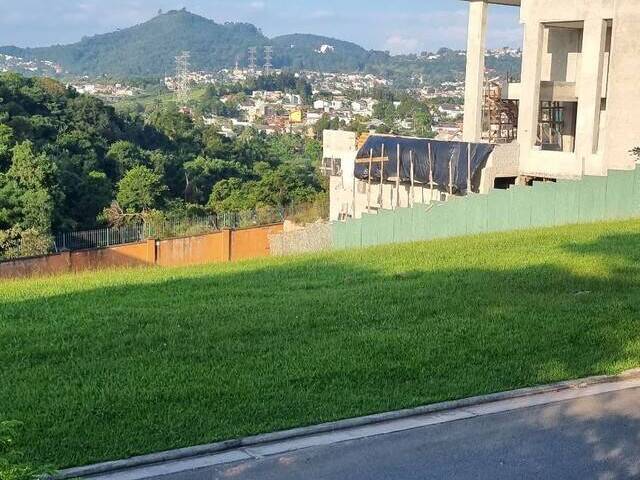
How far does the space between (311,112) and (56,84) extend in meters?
105

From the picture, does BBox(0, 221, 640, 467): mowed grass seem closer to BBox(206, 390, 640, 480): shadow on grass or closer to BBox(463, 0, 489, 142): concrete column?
BBox(206, 390, 640, 480): shadow on grass

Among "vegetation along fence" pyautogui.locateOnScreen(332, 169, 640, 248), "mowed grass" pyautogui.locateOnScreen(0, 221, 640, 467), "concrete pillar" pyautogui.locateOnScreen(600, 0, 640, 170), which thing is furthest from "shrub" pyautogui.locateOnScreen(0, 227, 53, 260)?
"concrete pillar" pyautogui.locateOnScreen(600, 0, 640, 170)

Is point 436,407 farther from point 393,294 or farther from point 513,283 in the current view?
point 513,283

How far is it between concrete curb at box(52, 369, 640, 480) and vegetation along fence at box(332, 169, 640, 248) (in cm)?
1235

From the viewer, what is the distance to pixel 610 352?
9016 mm

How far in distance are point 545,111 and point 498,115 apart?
5.81ft

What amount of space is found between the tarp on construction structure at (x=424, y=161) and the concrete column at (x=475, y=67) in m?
3.42

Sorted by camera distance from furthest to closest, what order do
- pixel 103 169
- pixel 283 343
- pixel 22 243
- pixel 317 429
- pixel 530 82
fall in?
pixel 103 169, pixel 22 243, pixel 530 82, pixel 283 343, pixel 317 429

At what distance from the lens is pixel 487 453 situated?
6617 mm

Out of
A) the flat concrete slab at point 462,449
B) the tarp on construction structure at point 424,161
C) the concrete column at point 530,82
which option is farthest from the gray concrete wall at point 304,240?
the flat concrete slab at point 462,449

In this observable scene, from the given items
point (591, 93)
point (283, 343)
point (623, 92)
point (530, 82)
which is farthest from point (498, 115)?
point (283, 343)

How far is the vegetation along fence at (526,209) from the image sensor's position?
809 inches

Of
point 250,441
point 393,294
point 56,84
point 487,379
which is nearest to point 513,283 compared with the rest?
point 393,294

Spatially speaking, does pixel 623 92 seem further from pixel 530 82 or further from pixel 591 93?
pixel 530 82
